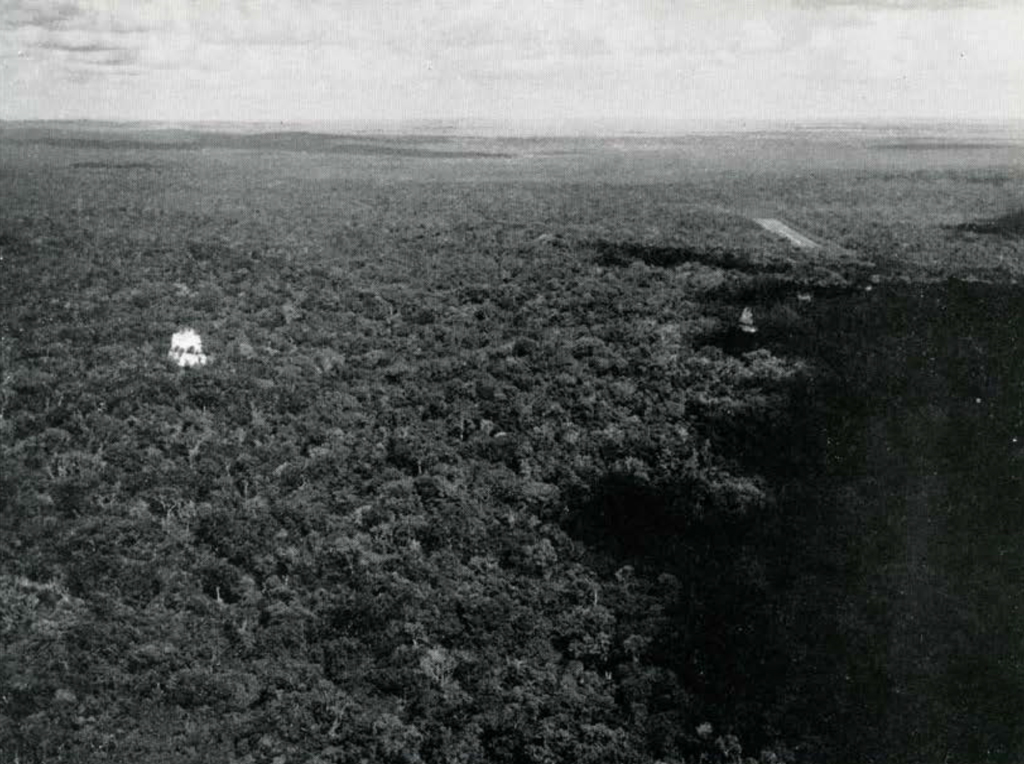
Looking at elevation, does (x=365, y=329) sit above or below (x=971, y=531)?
above

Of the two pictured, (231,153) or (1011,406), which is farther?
(231,153)

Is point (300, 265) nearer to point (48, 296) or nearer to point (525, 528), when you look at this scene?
point (48, 296)

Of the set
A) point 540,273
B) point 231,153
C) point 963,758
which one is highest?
point 231,153

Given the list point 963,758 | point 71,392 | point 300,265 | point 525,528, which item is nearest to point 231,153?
point 300,265

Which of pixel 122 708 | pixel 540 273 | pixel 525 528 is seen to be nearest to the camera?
pixel 122 708

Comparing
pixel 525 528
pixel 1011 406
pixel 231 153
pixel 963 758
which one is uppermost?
pixel 231 153

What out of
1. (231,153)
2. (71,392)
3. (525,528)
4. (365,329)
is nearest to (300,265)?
(365,329)

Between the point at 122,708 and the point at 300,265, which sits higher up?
the point at 300,265

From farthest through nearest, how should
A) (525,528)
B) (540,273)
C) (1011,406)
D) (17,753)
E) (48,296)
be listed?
(540,273) < (48,296) < (1011,406) < (525,528) < (17,753)

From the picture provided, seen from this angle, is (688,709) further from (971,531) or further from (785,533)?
(971,531)
